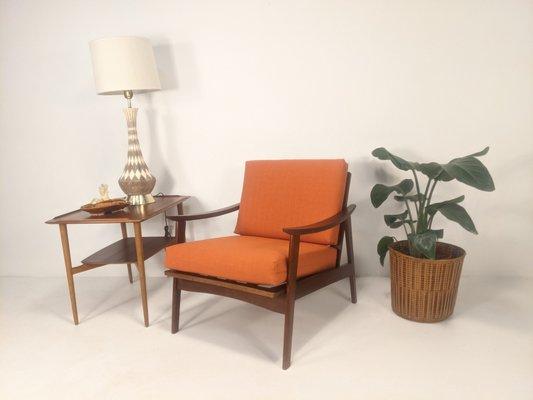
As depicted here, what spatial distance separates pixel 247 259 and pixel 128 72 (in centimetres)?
124

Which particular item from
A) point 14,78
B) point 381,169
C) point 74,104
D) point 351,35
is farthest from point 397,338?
point 14,78

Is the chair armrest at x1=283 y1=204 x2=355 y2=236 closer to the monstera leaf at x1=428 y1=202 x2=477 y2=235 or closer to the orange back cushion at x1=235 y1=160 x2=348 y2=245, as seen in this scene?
the orange back cushion at x1=235 y1=160 x2=348 y2=245

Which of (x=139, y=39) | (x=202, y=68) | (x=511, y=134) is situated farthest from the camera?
(x=202, y=68)

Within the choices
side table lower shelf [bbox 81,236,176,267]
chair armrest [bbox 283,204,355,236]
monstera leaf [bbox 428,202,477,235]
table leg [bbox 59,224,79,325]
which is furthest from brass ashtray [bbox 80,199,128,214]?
monstera leaf [bbox 428,202,477,235]

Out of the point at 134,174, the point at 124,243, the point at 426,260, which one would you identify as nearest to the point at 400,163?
the point at 426,260

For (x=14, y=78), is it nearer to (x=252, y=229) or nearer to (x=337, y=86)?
(x=252, y=229)

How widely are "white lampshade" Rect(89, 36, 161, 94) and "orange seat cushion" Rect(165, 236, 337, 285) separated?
37.1 inches

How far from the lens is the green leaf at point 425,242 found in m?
1.84

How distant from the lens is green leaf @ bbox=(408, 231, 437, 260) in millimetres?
1844

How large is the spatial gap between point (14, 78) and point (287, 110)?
1845 mm

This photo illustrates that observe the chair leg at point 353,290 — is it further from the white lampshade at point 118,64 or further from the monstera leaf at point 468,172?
the white lampshade at point 118,64

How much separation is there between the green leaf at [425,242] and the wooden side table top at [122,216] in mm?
1296

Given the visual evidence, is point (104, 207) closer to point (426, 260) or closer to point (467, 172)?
→ point (426, 260)

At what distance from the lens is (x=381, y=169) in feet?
8.23
